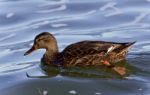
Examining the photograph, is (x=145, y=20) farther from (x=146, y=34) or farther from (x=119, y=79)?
(x=119, y=79)

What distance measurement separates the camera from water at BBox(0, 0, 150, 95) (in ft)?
43.4

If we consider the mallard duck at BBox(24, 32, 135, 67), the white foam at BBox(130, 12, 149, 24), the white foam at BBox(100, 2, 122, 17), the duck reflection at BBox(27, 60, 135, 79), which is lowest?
the duck reflection at BBox(27, 60, 135, 79)

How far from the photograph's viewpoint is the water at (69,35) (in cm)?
1322

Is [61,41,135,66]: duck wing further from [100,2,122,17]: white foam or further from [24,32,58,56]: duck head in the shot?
[100,2,122,17]: white foam

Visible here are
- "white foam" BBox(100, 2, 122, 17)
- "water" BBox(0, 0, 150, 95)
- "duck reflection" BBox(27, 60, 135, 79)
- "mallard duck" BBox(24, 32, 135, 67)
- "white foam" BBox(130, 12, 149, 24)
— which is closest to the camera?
"water" BBox(0, 0, 150, 95)

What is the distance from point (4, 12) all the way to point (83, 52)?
5759 millimetres

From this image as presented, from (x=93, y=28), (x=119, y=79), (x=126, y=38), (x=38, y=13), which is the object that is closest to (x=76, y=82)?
(x=119, y=79)

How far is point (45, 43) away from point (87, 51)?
97 cm

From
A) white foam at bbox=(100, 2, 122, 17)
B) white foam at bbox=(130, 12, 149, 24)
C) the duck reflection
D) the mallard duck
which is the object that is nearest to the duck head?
the mallard duck

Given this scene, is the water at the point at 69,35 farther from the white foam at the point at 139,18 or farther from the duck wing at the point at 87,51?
the duck wing at the point at 87,51

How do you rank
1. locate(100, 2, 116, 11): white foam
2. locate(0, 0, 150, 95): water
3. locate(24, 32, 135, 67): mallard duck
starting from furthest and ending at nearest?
locate(100, 2, 116, 11): white foam < locate(24, 32, 135, 67): mallard duck < locate(0, 0, 150, 95): water

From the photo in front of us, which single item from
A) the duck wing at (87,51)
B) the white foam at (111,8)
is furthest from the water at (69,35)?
the duck wing at (87,51)

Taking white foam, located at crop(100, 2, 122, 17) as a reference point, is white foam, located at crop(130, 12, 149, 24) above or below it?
below

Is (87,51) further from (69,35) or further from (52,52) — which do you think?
(69,35)
